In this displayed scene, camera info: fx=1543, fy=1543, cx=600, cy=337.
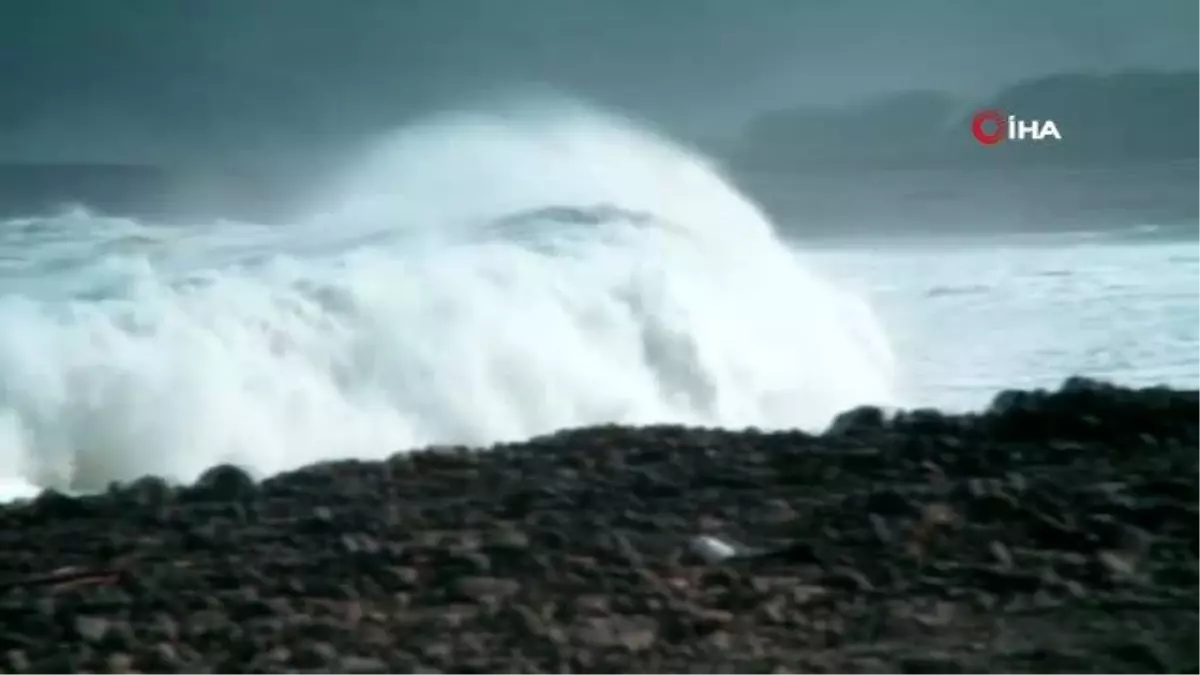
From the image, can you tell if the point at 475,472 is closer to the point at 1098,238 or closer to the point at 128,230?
the point at 128,230

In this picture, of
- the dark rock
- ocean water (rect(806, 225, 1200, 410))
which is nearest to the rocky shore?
the dark rock

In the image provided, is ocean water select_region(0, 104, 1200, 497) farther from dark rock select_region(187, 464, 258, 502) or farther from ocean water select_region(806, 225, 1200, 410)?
dark rock select_region(187, 464, 258, 502)

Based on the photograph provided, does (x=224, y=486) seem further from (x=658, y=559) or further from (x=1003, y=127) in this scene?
(x=1003, y=127)

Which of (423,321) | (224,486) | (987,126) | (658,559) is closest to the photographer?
(658,559)

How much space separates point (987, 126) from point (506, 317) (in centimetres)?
305

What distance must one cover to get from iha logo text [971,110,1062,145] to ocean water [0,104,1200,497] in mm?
872

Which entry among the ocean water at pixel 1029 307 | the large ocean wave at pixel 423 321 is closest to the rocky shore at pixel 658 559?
the large ocean wave at pixel 423 321

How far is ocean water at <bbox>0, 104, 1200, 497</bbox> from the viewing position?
6.48 metres

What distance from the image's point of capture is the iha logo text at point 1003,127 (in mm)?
8570

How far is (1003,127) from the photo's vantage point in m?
8.77

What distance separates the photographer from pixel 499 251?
8.23 m

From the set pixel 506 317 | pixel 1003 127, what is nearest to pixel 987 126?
pixel 1003 127

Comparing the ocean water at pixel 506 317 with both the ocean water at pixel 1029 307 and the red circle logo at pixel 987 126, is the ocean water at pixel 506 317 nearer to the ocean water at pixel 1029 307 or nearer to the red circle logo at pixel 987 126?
the ocean water at pixel 1029 307

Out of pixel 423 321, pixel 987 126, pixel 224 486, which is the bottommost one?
pixel 224 486
